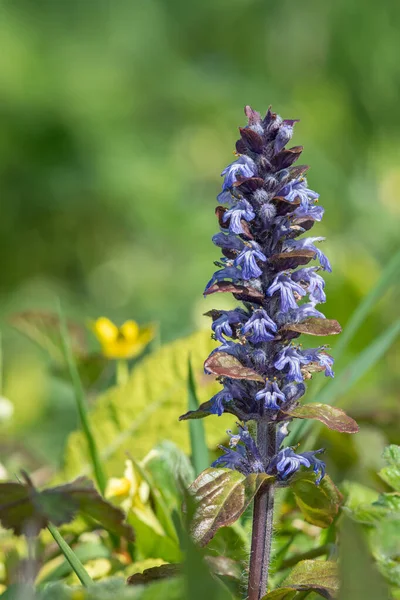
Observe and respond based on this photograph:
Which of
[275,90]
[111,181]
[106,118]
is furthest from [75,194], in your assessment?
[275,90]

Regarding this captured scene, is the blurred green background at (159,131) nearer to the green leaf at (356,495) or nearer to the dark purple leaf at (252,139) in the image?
the green leaf at (356,495)

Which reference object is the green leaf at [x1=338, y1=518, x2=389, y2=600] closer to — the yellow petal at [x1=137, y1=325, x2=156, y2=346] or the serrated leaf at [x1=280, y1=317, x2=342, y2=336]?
the serrated leaf at [x1=280, y1=317, x2=342, y2=336]

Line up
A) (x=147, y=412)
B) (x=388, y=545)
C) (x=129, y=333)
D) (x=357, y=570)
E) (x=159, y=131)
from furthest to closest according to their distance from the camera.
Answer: (x=159, y=131), (x=129, y=333), (x=147, y=412), (x=388, y=545), (x=357, y=570)

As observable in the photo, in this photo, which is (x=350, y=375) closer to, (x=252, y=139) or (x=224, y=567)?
(x=224, y=567)

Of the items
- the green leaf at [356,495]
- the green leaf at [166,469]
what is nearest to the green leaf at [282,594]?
the green leaf at [356,495]

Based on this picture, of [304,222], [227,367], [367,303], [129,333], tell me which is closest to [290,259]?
[304,222]

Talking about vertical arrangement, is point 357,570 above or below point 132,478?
below

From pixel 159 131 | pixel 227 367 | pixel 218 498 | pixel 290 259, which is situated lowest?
pixel 218 498
